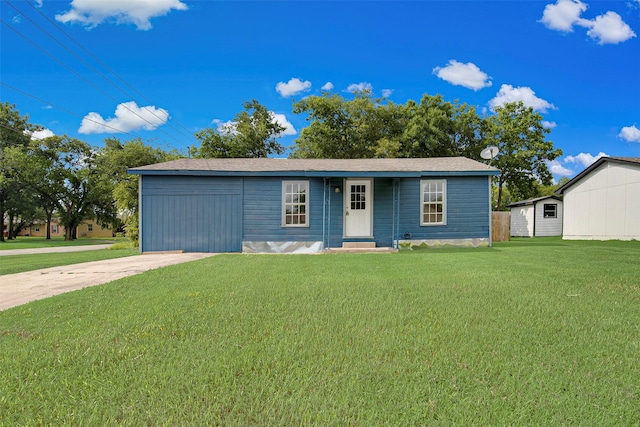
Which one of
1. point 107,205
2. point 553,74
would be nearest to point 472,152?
point 553,74

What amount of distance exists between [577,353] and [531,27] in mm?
15951

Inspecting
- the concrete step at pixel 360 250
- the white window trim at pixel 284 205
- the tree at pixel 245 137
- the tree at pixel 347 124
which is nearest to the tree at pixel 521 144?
the tree at pixel 347 124

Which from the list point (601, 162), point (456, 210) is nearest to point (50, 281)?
point (456, 210)

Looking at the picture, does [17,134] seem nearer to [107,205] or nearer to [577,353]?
[107,205]

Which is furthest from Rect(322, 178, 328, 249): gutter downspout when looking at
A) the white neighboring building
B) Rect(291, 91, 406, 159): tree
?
the white neighboring building

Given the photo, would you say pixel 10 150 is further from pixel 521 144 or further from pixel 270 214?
pixel 521 144

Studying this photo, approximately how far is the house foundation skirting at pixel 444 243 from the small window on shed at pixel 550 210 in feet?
45.9

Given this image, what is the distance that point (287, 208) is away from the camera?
11.4 metres

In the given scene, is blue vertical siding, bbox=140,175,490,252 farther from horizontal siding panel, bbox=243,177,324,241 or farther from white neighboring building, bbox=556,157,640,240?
white neighboring building, bbox=556,157,640,240

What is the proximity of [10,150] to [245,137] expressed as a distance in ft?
61.0

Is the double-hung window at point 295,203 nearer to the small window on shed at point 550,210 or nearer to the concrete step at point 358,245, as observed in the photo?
the concrete step at point 358,245

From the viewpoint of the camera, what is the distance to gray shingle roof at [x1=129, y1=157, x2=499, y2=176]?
10.9 meters

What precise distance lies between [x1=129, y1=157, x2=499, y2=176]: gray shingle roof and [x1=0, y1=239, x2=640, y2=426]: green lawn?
6.66 m

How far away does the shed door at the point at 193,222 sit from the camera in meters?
11.1
